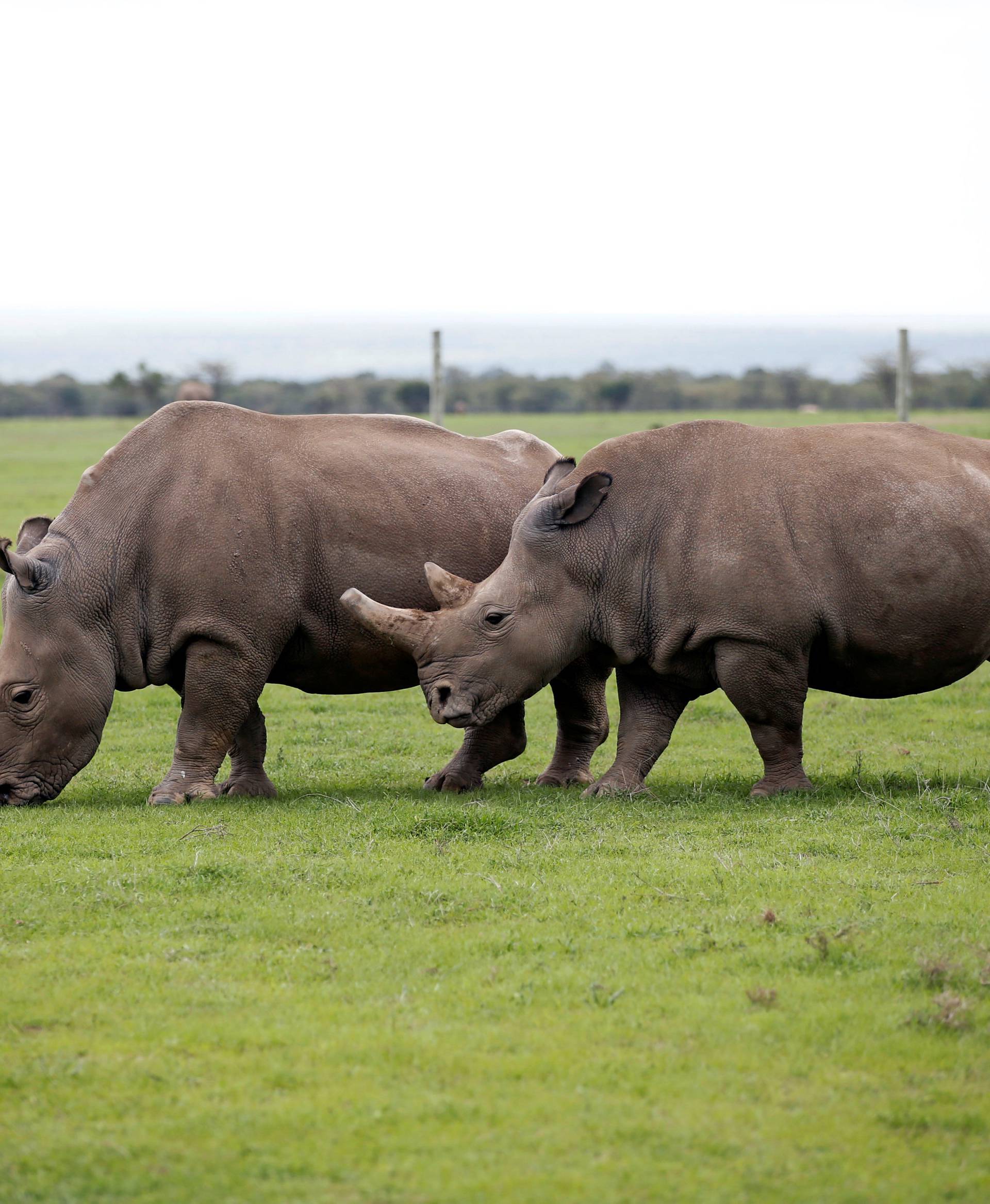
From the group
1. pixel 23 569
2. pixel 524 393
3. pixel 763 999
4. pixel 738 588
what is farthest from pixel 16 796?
pixel 524 393

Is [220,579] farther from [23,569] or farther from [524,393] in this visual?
[524,393]

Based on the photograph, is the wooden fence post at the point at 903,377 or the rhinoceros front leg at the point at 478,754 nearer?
the rhinoceros front leg at the point at 478,754

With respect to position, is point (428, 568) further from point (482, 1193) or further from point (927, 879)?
point (482, 1193)

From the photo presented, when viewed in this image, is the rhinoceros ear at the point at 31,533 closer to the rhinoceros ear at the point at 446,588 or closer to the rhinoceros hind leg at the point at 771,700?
the rhinoceros ear at the point at 446,588

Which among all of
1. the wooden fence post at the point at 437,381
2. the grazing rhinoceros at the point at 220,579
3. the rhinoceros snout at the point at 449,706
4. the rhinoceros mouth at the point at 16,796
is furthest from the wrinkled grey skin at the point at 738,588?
the wooden fence post at the point at 437,381

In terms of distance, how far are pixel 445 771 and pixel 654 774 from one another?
4.76 ft

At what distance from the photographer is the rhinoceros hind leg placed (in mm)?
9406

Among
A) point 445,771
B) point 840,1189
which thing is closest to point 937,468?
point 445,771

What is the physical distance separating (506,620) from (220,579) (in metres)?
1.65

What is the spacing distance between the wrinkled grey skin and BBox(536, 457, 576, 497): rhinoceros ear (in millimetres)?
56

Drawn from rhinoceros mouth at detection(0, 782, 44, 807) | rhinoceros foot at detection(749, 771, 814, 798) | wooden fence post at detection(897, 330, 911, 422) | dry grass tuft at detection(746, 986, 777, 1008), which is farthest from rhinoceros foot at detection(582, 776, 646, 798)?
wooden fence post at detection(897, 330, 911, 422)

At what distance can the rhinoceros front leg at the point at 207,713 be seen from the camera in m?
9.70

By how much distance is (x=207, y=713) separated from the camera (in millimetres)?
9766

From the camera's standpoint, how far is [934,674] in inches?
385
